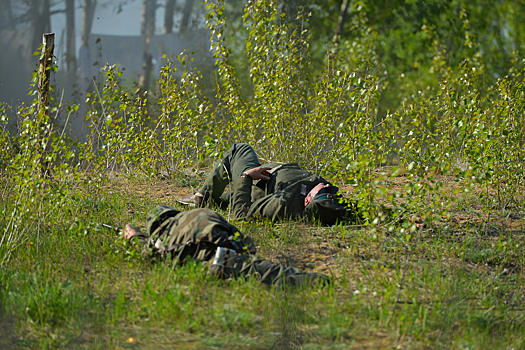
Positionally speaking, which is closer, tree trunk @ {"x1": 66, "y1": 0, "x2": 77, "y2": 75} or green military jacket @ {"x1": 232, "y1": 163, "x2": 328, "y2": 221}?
green military jacket @ {"x1": 232, "y1": 163, "x2": 328, "y2": 221}

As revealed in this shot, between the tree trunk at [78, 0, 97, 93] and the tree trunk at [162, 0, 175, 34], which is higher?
the tree trunk at [162, 0, 175, 34]

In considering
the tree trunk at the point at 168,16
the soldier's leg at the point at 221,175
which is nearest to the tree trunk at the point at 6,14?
the tree trunk at the point at 168,16

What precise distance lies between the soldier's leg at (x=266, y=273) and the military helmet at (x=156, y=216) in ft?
2.10

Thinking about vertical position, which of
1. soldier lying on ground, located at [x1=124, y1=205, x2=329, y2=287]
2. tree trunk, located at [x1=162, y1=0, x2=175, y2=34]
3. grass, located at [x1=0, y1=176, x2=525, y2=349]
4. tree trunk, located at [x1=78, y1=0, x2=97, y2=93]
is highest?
tree trunk, located at [x1=162, y1=0, x2=175, y2=34]

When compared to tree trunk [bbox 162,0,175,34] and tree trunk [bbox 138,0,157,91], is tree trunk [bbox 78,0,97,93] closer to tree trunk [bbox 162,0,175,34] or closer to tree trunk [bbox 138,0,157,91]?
tree trunk [bbox 138,0,157,91]

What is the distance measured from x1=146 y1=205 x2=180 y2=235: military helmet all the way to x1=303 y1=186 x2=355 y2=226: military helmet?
124 centimetres

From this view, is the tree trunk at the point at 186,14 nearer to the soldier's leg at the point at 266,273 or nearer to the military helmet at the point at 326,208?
the military helmet at the point at 326,208

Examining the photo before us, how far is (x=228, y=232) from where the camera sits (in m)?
2.96

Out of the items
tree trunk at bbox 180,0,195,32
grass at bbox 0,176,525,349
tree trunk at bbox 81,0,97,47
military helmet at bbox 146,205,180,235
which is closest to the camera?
grass at bbox 0,176,525,349

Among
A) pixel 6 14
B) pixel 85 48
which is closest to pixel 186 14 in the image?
pixel 85 48

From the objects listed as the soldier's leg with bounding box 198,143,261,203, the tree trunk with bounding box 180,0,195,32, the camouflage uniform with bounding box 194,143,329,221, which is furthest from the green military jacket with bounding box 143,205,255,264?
the tree trunk with bounding box 180,0,195,32

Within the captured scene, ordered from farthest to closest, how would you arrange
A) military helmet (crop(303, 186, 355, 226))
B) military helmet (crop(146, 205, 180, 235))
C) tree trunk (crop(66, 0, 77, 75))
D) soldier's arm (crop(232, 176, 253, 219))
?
tree trunk (crop(66, 0, 77, 75)) → soldier's arm (crop(232, 176, 253, 219)) → military helmet (crop(303, 186, 355, 226)) → military helmet (crop(146, 205, 180, 235))

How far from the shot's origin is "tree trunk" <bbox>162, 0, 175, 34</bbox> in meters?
10.5

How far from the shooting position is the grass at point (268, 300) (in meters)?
2.20
